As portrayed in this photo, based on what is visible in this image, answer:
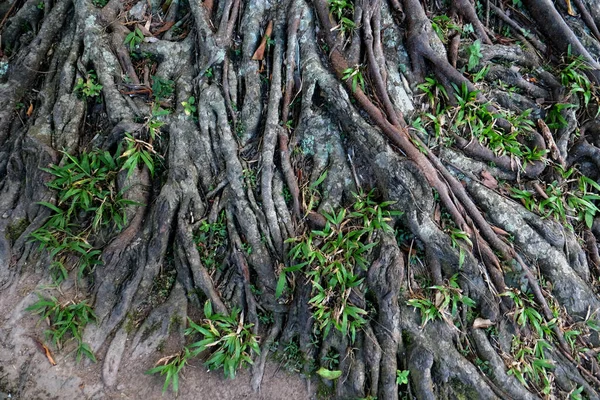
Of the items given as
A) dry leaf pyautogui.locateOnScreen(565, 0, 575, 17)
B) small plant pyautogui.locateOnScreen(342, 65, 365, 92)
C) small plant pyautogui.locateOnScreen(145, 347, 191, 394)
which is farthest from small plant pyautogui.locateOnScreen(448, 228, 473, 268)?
dry leaf pyautogui.locateOnScreen(565, 0, 575, 17)

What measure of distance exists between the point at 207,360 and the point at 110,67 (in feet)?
10.3

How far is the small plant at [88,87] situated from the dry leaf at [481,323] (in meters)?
4.23

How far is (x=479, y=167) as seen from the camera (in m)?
3.84

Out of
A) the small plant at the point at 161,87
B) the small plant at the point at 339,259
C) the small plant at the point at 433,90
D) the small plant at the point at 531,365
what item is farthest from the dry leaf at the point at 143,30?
the small plant at the point at 531,365

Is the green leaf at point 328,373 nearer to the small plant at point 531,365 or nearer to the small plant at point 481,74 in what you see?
the small plant at point 531,365

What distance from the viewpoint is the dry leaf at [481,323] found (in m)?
3.44

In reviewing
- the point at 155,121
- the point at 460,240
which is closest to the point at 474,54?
the point at 460,240

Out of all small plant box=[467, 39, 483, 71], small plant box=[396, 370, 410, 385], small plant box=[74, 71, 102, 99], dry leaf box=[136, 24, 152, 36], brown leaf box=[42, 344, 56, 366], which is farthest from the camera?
dry leaf box=[136, 24, 152, 36]

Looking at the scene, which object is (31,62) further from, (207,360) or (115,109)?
(207,360)

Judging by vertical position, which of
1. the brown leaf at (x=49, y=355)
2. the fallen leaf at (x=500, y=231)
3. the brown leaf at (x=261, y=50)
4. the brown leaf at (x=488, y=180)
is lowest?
the brown leaf at (x=49, y=355)

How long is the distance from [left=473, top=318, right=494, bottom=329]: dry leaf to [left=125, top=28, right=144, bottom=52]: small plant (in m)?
4.29

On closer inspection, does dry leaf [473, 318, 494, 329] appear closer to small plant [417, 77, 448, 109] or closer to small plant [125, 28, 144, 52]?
small plant [417, 77, 448, 109]

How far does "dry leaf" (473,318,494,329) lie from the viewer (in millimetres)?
3438

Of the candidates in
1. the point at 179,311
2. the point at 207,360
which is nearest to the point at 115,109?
the point at 179,311
